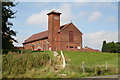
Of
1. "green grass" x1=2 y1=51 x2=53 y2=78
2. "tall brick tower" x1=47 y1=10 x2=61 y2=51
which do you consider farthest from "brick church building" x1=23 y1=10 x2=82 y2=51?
"green grass" x1=2 y1=51 x2=53 y2=78

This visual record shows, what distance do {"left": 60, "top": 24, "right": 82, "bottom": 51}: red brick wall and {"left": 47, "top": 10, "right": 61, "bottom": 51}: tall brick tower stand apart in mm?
1335

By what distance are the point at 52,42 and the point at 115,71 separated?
3532 cm

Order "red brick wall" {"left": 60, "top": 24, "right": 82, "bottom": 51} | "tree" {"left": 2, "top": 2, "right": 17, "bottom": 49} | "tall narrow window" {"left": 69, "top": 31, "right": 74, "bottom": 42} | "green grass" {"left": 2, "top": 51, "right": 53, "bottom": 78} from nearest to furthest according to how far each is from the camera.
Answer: "green grass" {"left": 2, "top": 51, "right": 53, "bottom": 78} < "tree" {"left": 2, "top": 2, "right": 17, "bottom": 49} < "red brick wall" {"left": 60, "top": 24, "right": 82, "bottom": 51} < "tall narrow window" {"left": 69, "top": 31, "right": 74, "bottom": 42}

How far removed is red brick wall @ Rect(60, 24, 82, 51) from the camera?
175 ft

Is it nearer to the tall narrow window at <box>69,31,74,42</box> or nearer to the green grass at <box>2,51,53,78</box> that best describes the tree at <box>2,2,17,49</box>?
the green grass at <box>2,51,53,78</box>

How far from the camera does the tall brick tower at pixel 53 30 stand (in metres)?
53.0

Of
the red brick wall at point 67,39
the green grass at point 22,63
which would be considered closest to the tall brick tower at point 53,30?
the red brick wall at point 67,39

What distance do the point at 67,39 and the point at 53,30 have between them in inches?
182

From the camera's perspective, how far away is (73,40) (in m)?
55.4

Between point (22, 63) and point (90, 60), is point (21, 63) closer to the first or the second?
point (22, 63)

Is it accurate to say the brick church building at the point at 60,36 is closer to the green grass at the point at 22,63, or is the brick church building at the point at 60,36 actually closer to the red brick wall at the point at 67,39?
the red brick wall at the point at 67,39

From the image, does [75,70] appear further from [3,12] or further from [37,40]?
[37,40]

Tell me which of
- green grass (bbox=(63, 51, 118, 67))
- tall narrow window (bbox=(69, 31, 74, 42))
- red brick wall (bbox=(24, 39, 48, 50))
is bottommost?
green grass (bbox=(63, 51, 118, 67))

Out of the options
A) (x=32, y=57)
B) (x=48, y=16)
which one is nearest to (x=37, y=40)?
(x=48, y=16)
